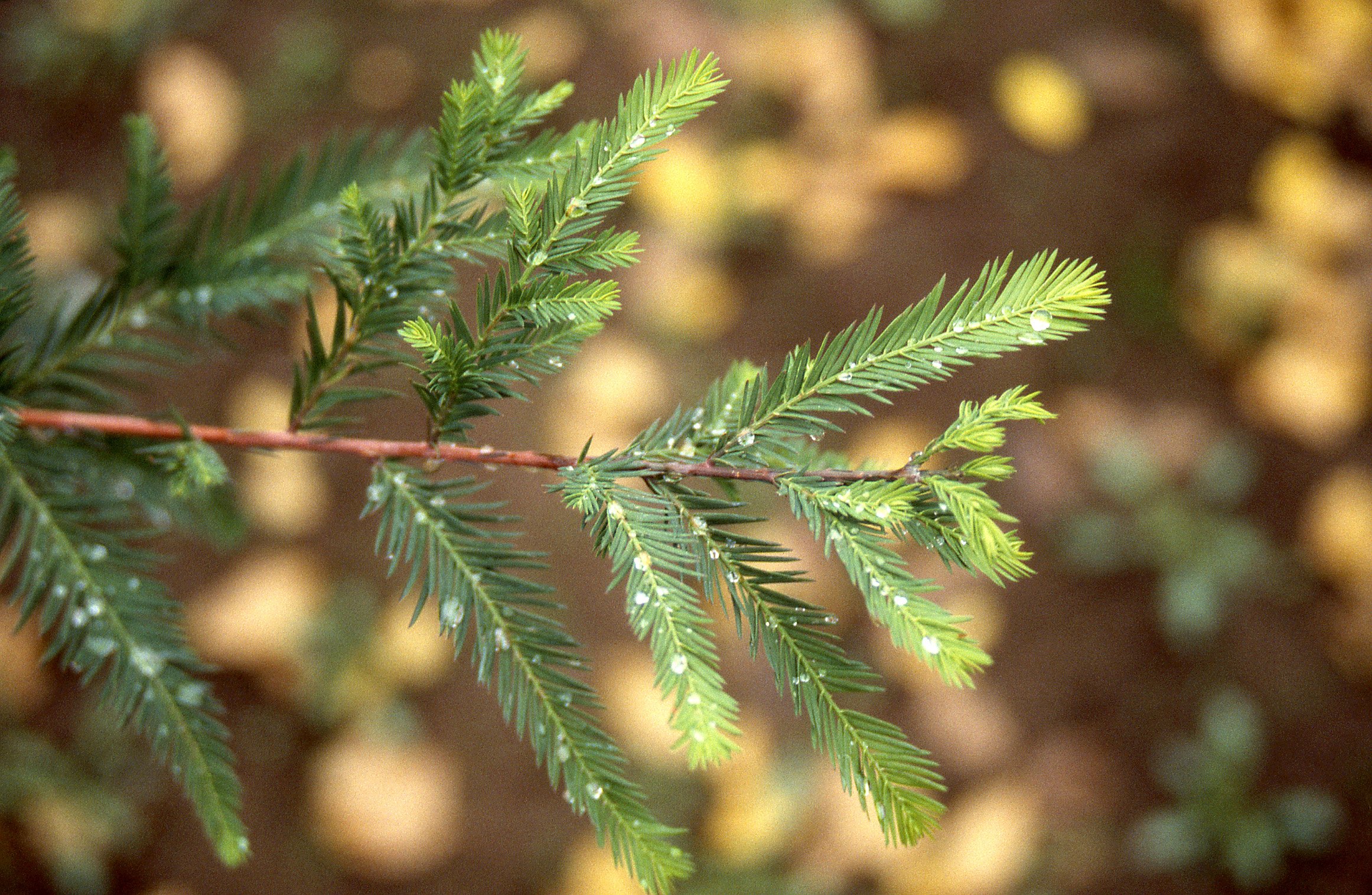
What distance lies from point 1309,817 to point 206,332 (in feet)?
8.19

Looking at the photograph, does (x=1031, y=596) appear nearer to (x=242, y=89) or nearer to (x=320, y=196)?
(x=320, y=196)

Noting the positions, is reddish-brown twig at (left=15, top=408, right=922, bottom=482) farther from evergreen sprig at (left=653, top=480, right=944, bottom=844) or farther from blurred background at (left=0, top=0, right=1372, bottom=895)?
blurred background at (left=0, top=0, right=1372, bottom=895)

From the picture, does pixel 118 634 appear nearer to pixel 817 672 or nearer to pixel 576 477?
pixel 576 477

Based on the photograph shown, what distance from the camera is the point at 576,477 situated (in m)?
0.71

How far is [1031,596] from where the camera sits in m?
2.18

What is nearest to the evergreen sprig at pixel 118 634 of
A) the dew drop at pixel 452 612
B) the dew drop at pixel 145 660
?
the dew drop at pixel 145 660

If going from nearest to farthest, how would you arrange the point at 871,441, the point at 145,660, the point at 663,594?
the point at 663,594, the point at 145,660, the point at 871,441

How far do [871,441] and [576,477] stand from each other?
1.62m

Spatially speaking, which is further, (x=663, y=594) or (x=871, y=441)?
(x=871, y=441)

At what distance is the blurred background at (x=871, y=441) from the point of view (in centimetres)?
203

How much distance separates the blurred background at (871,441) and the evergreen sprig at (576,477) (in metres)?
1.26

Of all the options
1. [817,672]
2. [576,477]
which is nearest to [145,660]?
[576,477]

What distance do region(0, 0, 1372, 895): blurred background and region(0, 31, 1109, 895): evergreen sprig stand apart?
4.14 ft

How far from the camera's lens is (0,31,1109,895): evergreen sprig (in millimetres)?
683
